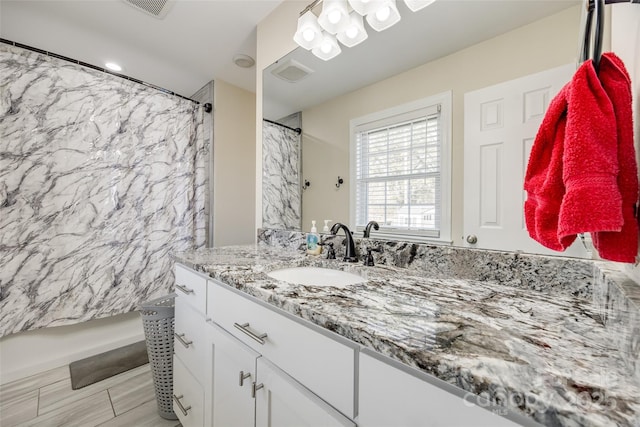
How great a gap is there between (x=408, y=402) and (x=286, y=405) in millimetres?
366

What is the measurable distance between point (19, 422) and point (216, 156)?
6.55 ft


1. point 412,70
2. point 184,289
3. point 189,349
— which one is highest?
point 412,70

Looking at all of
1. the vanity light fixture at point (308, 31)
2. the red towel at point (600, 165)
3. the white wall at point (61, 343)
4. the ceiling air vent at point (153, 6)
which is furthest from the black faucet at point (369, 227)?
the white wall at point (61, 343)

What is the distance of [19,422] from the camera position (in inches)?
53.6

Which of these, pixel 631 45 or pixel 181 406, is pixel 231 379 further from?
pixel 631 45

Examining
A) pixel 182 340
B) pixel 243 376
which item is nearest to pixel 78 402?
pixel 182 340

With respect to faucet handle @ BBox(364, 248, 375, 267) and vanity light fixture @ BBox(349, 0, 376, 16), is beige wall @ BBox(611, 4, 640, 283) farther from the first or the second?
vanity light fixture @ BBox(349, 0, 376, 16)

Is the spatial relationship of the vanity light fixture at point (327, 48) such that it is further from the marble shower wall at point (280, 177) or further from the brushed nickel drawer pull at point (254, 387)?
the brushed nickel drawer pull at point (254, 387)

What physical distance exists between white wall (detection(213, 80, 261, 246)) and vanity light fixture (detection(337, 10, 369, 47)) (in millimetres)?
1521

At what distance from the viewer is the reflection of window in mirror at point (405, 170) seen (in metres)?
1.04

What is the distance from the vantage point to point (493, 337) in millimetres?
469

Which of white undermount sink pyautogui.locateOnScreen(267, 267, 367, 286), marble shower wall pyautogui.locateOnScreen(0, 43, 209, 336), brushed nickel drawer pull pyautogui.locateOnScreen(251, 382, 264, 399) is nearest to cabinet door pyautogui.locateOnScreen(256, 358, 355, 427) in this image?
brushed nickel drawer pull pyautogui.locateOnScreen(251, 382, 264, 399)

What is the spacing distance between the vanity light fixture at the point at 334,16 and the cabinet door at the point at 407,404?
1.46 meters

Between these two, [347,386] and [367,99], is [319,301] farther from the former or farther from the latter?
[367,99]
